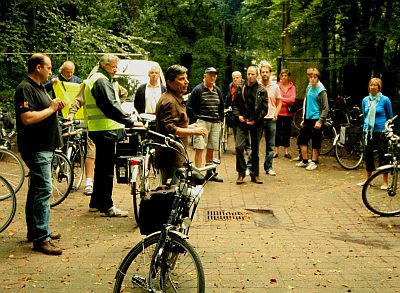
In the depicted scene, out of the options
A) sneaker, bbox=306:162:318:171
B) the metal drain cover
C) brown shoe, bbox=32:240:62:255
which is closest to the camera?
brown shoe, bbox=32:240:62:255

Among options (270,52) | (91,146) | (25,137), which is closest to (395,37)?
(91,146)

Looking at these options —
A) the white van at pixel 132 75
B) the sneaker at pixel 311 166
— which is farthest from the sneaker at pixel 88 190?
the sneaker at pixel 311 166

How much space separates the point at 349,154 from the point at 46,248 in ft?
27.9

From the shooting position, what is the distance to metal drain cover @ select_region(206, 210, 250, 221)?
778 cm

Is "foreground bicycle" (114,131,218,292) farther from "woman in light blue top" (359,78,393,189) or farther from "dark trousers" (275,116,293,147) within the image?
"dark trousers" (275,116,293,147)

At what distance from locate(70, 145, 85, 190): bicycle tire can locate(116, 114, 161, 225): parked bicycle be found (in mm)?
2102

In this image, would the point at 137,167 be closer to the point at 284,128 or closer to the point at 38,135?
the point at 38,135

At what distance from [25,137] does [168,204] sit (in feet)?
7.00

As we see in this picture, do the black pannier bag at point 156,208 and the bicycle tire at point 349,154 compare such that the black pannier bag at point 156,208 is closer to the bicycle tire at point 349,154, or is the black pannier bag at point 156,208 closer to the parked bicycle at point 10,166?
the parked bicycle at point 10,166

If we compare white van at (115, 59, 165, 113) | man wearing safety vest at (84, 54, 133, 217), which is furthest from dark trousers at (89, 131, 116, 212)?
white van at (115, 59, 165, 113)

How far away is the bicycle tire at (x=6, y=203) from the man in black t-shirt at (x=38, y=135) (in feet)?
1.65

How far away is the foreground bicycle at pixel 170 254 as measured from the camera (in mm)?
4160

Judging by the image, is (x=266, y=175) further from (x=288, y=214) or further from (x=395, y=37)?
(x=395, y=37)

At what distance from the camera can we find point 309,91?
39.1 ft
